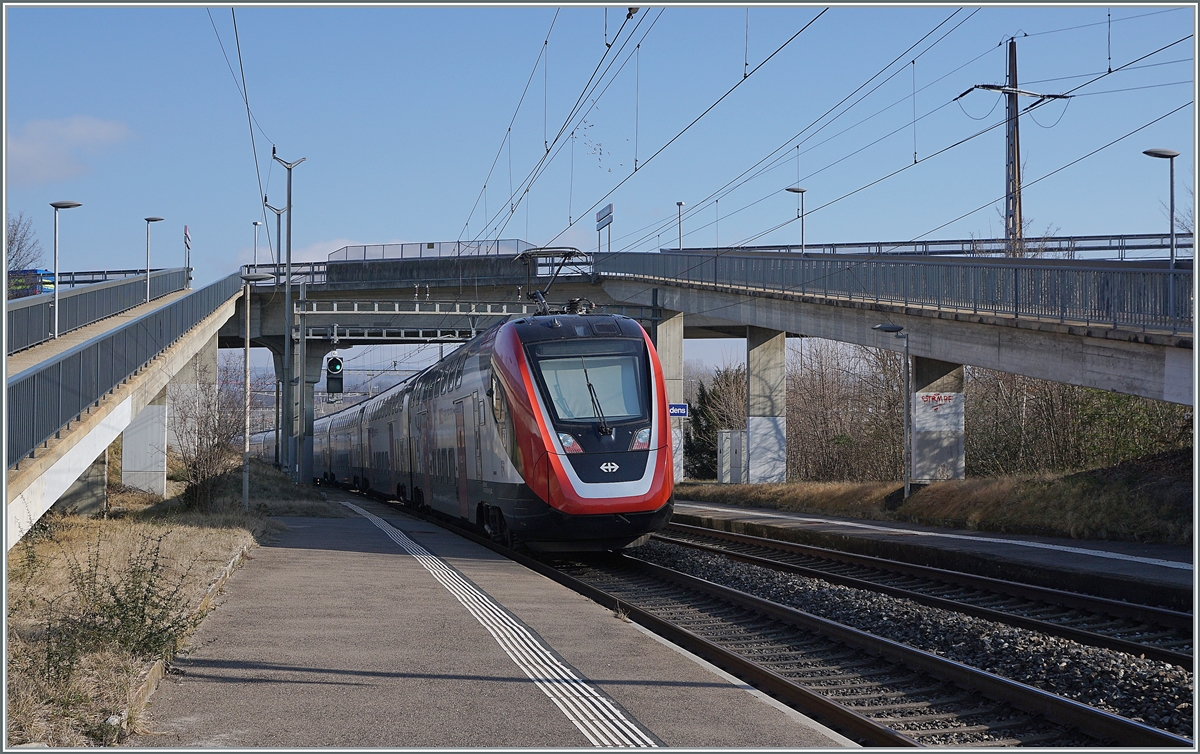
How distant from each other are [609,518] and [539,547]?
5.27 feet

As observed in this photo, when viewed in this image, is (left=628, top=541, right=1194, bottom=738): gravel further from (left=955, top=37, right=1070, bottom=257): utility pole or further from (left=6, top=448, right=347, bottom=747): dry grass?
(left=955, top=37, right=1070, bottom=257): utility pole

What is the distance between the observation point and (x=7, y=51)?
8.87m

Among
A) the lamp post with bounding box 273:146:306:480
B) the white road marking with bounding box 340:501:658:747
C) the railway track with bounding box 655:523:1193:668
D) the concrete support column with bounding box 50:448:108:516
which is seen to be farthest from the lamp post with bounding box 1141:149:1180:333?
the lamp post with bounding box 273:146:306:480

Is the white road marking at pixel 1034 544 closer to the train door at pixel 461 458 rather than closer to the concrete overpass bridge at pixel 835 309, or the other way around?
the concrete overpass bridge at pixel 835 309

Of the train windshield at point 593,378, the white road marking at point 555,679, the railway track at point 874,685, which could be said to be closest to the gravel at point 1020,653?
the railway track at point 874,685

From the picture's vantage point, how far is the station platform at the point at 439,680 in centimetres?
677

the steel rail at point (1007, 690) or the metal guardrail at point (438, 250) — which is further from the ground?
the metal guardrail at point (438, 250)

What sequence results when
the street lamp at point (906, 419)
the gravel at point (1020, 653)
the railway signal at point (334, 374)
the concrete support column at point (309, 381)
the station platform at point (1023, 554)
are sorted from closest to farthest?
the gravel at point (1020, 653) < the station platform at point (1023, 554) < the street lamp at point (906, 419) < the railway signal at point (334, 374) < the concrete support column at point (309, 381)

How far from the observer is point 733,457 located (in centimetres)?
4356

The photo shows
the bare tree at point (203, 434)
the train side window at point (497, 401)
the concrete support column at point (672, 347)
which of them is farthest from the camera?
the concrete support column at point (672, 347)

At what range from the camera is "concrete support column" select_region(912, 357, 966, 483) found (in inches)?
1109

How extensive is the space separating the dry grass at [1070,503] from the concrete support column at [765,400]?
12.4m

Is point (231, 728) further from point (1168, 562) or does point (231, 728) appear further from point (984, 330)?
point (984, 330)

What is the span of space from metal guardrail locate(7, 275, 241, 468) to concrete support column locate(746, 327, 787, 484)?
77.7 feet
